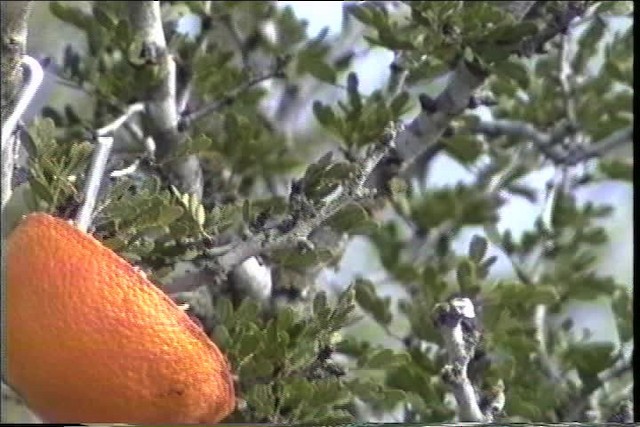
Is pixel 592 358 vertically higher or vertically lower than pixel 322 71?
lower

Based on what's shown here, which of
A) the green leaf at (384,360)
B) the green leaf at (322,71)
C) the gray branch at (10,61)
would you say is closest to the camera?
the gray branch at (10,61)

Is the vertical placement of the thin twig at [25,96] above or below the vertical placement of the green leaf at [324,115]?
above

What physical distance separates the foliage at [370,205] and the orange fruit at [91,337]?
0.06 ft

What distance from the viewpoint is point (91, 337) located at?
2.00 ft

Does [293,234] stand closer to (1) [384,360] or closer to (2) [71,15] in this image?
(1) [384,360]

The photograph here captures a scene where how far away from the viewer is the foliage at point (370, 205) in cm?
66

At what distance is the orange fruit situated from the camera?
609 mm

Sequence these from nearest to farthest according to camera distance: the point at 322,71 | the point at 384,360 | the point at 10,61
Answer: the point at 10,61 → the point at 384,360 → the point at 322,71

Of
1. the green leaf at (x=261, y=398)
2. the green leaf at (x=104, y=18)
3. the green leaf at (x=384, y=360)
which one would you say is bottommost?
the green leaf at (x=384, y=360)

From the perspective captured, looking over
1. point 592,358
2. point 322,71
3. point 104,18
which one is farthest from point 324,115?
point 592,358

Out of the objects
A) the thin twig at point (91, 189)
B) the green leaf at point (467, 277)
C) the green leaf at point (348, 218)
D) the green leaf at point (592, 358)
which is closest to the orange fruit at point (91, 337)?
the thin twig at point (91, 189)

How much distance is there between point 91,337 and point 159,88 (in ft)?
0.70

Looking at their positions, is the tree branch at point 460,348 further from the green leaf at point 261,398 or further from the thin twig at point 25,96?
the thin twig at point 25,96

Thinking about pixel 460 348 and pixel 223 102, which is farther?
pixel 223 102
